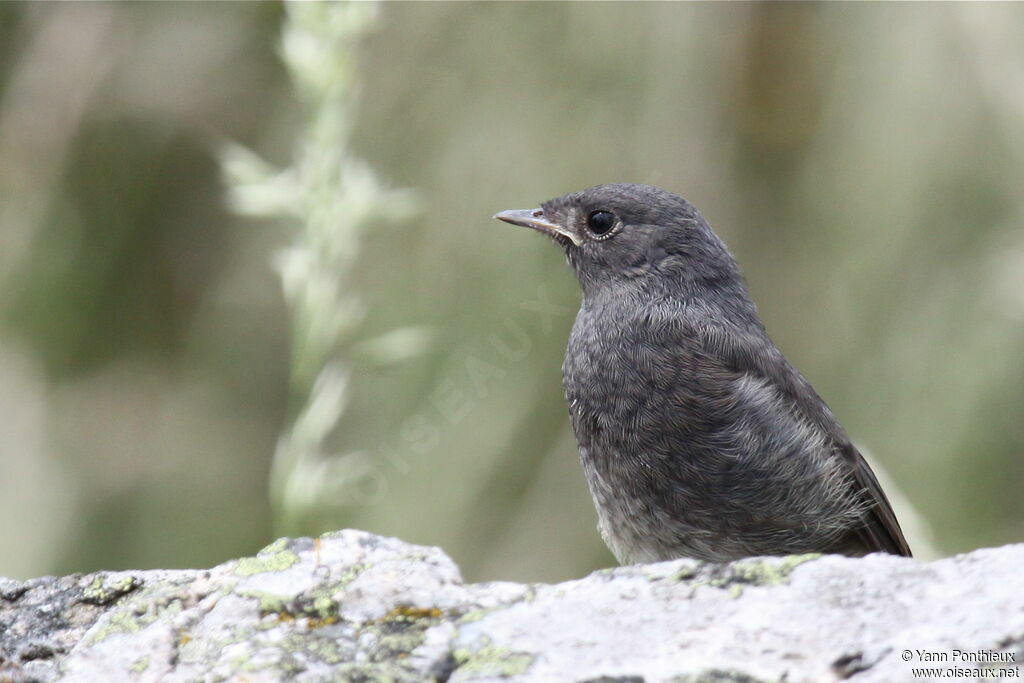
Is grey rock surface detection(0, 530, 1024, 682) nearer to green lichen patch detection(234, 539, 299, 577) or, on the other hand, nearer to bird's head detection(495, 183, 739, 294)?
green lichen patch detection(234, 539, 299, 577)

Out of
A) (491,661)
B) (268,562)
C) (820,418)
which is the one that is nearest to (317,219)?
(268,562)

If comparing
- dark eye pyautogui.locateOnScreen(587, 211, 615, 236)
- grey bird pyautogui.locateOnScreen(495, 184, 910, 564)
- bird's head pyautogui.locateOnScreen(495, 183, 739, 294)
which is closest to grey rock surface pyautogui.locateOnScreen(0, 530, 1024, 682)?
grey bird pyautogui.locateOnScreen(495, 184, 910, 564)

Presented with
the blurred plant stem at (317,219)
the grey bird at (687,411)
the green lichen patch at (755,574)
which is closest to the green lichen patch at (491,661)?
the green lichen patch at (755,574)

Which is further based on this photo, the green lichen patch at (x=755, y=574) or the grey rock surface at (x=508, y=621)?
the green lichen patch at (x=755, y=574)

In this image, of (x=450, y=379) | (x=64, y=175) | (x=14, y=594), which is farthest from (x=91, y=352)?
(x=14, y=594)

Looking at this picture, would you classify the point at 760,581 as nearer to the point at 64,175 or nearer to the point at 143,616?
the point at 143,616

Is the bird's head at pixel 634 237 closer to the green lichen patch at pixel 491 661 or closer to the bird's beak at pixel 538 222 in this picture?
the bird's beak at pixel 538 222
